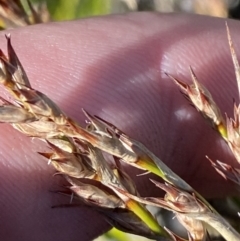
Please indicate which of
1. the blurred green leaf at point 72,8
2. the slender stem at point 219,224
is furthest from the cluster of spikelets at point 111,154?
A: the blurred green leaf at point 72,8

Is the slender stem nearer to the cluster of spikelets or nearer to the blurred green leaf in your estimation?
the cluster of spikelets

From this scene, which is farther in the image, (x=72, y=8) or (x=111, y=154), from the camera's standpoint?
(x=72, y=8)

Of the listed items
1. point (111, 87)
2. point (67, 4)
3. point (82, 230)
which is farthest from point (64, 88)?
point (67, 4)

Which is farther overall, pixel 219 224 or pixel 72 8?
pixel 72 8

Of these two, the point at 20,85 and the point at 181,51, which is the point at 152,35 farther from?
the point at 20,85

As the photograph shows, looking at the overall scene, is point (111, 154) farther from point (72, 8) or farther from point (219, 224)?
point (72, 8)

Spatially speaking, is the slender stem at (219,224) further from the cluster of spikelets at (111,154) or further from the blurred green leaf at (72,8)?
the blurred green leaf at (72,8)

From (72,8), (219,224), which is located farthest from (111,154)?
(72,8)

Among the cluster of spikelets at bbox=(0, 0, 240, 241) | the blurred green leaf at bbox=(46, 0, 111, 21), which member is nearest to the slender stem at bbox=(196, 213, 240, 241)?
the cluster of spikelets at bbox=(0, 0, 240, 241)
